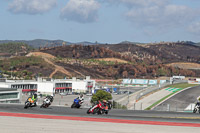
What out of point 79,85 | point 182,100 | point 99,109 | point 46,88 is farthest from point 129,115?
point 79,85

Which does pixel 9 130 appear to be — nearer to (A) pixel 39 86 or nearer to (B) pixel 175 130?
(B) pixel 175 130

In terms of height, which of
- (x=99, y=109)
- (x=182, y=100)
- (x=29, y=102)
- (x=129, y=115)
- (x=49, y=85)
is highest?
(x=29, y=102)

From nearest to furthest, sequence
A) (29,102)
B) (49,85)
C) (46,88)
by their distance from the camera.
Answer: (29,102) < (49,85) < (46,88)

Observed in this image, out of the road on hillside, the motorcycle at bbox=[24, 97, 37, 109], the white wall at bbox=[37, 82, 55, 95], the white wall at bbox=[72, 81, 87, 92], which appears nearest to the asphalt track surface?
the motorcycle at bbox=[24, 97, 37, 109]

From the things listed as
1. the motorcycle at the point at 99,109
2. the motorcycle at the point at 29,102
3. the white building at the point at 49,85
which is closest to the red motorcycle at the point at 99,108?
the motorcycle at the point at 99,109

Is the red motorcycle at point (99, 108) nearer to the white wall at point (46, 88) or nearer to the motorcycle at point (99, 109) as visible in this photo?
the motorcycle at point (99, 109)

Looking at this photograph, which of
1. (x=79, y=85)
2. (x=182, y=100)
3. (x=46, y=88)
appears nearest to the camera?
(x=182, y=100)

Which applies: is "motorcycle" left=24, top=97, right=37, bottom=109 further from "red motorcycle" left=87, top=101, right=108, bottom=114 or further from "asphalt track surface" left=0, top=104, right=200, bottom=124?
"red motorcycle" left=87, top=101, right=108, bottom=114

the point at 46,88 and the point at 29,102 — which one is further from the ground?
the point at 29,102

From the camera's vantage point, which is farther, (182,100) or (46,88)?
(46,88)

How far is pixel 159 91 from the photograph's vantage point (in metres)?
113

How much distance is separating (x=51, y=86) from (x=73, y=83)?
16.8 m

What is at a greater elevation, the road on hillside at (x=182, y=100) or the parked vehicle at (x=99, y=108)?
the parked vehicle at (x=99, y=108)

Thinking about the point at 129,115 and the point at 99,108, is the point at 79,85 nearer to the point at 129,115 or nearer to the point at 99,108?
the point at 129,115
